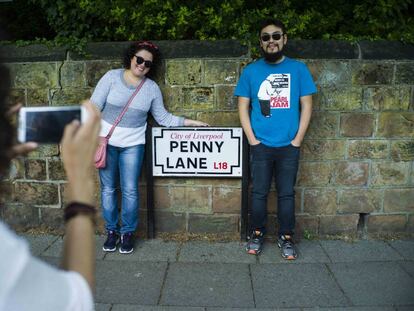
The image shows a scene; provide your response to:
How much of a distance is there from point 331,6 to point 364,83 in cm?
113

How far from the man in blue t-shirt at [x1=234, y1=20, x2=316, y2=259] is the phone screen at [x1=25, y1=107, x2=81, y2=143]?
2.87 meters

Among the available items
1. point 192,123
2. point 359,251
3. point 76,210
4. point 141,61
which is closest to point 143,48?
point 141,61

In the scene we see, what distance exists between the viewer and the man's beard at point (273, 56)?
13.0 feet

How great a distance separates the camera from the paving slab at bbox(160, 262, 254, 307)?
335cm

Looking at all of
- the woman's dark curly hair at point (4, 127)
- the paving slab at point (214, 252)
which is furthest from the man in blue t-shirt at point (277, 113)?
the woman's dark curly hair at point (4, 127)

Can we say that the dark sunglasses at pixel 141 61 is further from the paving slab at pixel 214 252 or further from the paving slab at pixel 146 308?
the paving slab at pixel 146 308

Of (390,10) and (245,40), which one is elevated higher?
(390,10)

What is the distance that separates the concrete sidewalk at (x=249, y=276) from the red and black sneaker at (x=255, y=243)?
0.20ft

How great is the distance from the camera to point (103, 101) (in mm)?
3979

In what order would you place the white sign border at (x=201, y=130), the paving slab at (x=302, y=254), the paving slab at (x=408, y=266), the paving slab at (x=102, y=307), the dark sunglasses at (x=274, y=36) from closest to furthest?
the paving slab at (x=102, y=307) → the paving slab at (x=408, y=266) → the dark sunglasses at (x=274, y=36) → the paving slab at (x=302, y=254) → the white sign border at (x=201, y=130)

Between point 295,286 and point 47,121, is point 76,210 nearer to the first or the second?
point 47,121

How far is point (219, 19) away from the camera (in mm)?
4352

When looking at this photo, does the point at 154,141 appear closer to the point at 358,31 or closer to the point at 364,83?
the point at 364,83

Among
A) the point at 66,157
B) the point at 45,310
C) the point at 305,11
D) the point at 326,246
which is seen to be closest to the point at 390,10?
the point at 305,11
